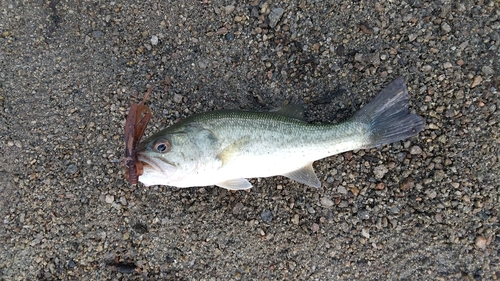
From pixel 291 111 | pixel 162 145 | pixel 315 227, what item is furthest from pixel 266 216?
pixel 162 145

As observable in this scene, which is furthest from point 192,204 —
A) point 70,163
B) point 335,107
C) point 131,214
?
point 335,107

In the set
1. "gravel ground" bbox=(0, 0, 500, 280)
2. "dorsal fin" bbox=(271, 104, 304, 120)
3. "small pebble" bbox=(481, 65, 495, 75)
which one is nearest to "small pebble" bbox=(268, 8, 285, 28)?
"gravel ground" bbox=(0, 0, 500, 280)

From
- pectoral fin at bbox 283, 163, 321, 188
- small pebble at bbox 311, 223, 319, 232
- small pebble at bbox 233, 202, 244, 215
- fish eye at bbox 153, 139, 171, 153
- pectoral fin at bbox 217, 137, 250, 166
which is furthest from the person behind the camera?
small pebble at bbox 233, 202, 244, 215

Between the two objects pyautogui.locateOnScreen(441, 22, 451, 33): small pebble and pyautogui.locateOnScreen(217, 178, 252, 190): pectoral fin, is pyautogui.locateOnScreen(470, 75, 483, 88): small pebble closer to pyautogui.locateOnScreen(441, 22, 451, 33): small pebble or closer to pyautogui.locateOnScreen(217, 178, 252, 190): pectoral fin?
pyautogui.locateOnScreen(441, 22, 451, 33): small pebble

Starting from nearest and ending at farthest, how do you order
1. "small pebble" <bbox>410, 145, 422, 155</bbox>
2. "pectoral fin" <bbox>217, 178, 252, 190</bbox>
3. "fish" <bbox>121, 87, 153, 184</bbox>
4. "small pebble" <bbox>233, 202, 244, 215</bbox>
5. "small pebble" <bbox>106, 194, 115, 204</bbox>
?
"fish" <bbox>121, 87, 153, 184</bbox> < "pectoral fin" <bbox>217, 178, 252, 190</bbox> < "small pebble" <bbox>410, 145, 422, 155</bbox> < "small pebble" <bbox>233, 202, 244, 215</bbox> < "small pebble" <bbox>106, 194, 115, 204</bbox>

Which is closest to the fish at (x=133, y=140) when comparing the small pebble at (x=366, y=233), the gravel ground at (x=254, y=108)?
the gravel ground at (x=254, y=108)

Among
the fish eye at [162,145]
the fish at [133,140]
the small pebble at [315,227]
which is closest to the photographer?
the fish at [133,140]

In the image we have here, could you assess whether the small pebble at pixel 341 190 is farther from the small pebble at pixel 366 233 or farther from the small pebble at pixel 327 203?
the small pebble at pixel 366 233
